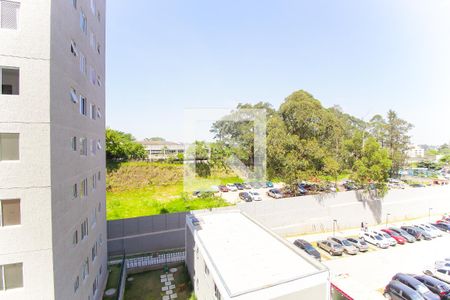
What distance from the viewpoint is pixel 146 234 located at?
1290cm

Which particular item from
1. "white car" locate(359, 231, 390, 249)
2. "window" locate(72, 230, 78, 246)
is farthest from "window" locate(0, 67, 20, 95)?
"white car" locate(359, 231, 390, 249)

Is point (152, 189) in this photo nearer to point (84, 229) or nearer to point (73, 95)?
point (84, 229)

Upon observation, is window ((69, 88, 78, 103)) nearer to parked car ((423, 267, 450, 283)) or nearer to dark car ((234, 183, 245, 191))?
parked car ((423, 267, 450, 283))

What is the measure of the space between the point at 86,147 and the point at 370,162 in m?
20.9

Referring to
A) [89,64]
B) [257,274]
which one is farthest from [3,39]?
[257,274]

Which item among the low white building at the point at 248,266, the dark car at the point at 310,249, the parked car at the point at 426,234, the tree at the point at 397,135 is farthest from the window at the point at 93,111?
the tree at the point at 397,135

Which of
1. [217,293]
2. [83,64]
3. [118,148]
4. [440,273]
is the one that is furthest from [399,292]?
[118,148]

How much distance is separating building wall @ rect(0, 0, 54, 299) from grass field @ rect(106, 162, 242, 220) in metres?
13.3

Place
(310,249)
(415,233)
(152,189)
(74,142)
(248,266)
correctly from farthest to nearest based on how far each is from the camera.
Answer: (152,189), (415,233), (310,249), (248,266), (74,142)

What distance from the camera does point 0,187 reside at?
4180 millimetres

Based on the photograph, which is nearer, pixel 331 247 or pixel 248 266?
pixel 248 266

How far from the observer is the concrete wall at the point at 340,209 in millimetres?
15516

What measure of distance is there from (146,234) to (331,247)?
11343mm

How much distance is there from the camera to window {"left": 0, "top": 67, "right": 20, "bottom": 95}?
4226 millimetres
